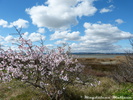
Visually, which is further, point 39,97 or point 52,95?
point 39,97

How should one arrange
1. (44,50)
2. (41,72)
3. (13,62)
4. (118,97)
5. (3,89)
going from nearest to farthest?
(118,97) < (41,72) < (13,62) < (44,50) < (3,89)

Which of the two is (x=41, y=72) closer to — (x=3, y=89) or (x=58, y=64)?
(x=58, y=64)

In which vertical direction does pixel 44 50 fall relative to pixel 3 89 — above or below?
above

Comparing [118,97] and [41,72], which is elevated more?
[41,72]

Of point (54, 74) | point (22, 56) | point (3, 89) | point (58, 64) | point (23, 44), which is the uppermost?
point (23, 44)

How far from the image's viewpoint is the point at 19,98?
575cm

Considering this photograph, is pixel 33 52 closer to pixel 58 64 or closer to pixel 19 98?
pixel 58 64

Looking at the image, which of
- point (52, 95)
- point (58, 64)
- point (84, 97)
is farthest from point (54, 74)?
point (84, 97)

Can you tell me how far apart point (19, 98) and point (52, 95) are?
1763mm

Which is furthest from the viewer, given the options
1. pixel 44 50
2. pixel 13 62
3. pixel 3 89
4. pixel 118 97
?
pixel 3 89

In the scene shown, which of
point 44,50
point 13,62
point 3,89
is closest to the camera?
point 13,62

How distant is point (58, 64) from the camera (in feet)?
16.1

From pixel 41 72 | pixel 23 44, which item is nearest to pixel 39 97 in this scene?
pixel 41 72

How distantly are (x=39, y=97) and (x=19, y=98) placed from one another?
103 centimetres
